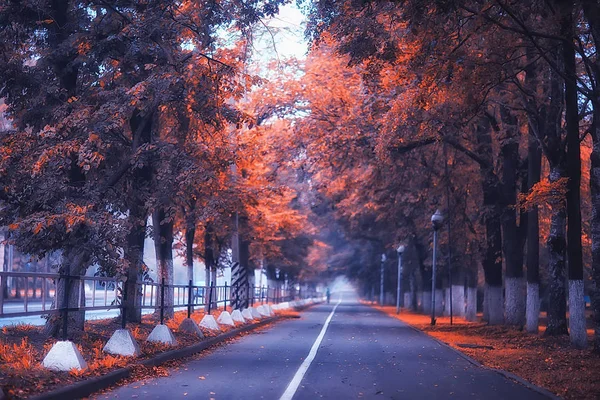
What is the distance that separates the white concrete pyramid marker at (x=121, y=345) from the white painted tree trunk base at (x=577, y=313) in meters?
10.0

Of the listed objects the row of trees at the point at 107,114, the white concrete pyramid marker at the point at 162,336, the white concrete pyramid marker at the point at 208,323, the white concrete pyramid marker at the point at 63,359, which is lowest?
the white concrete pyramid marker at the point at 208,323

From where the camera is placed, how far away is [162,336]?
53.1ft

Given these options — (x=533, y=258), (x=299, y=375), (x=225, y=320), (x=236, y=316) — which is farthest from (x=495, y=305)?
(x=299, y=375)

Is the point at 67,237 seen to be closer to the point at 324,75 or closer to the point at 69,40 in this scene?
the point at 69,40

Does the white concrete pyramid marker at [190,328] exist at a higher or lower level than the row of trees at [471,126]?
lower

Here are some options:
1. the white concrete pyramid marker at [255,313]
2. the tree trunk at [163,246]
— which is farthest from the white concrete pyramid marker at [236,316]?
the white concrete pyramid marker at [255,313]

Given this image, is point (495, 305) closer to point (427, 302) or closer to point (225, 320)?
point (225, 320)

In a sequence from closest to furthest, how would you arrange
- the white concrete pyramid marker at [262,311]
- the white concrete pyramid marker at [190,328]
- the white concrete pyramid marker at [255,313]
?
the white concrete pyramid marker at [190,328] < the white concrete pyramid marker at [255,313] < the white concrete pyramid marker at [262,311]

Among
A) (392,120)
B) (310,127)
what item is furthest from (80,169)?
(310,127)

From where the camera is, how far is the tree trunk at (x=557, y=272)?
64.7 feet

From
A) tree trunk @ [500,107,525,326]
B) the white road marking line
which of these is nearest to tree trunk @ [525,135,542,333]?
tree trunk @ [500,107,525,326]

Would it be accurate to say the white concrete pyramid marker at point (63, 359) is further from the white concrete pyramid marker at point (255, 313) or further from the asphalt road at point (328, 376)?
the white concrete pyramid marker at point (255, 313)

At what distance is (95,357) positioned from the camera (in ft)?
41.6

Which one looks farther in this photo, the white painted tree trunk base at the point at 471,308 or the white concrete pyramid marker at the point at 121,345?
the white painted tree trunk base at the point at 471,308
